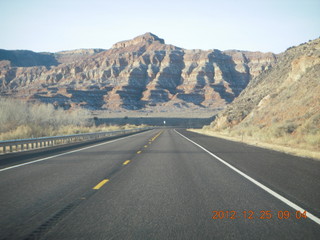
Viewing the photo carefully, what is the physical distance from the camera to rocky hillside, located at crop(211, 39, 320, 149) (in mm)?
22500

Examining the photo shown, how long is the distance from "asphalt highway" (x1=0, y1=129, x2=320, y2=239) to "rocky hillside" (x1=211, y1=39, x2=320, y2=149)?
10554 millimetres

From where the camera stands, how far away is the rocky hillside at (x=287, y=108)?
22.5 metres

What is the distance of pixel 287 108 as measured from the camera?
103 ft

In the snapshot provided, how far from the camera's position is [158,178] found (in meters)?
9.09

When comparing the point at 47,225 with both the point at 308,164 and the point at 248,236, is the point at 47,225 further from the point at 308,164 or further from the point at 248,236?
the point at 308,164

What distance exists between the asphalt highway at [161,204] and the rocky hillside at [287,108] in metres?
10.6

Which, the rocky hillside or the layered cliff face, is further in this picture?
the layered cliff face

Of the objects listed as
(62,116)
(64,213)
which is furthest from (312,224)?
(62,116)

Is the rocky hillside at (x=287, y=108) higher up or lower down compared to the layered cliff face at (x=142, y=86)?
lower down
